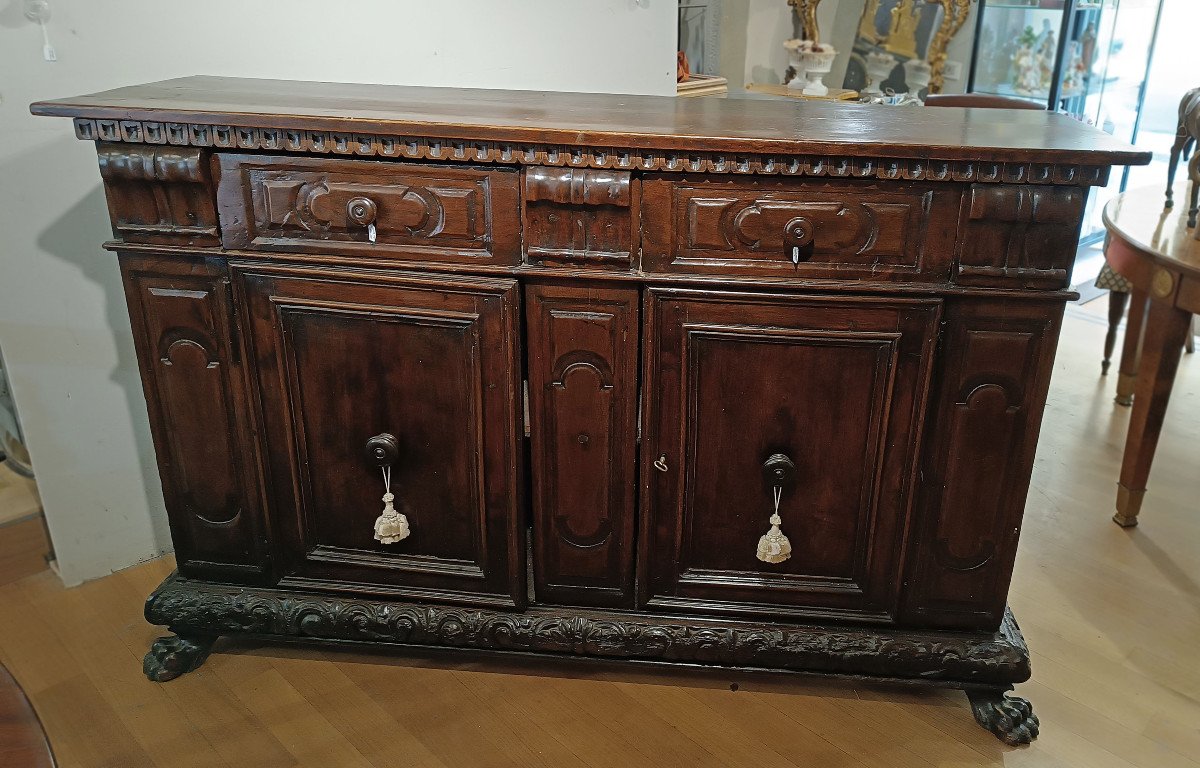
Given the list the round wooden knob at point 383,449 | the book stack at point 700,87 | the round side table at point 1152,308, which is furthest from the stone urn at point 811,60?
the round wooden knob at point 383,449

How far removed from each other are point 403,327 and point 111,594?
1074 millimetres

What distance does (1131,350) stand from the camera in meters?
3.10

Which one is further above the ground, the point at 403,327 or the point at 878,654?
the point at 403,327

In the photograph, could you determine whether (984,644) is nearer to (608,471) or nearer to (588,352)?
(608,471)

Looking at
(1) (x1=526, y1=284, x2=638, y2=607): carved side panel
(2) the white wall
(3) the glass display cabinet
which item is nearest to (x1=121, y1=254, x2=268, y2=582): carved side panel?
(2) the white wall

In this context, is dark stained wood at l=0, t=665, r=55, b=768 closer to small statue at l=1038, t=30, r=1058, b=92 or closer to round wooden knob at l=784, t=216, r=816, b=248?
round wooden knob at l=784, t=216, r=816, b=248

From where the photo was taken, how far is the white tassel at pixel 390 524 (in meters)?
1.82

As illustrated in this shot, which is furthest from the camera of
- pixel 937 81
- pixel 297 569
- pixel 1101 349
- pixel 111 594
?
pixel 937 81

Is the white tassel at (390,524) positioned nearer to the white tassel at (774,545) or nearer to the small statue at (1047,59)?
the white tassel at (774,545)

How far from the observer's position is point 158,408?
1.83 meters

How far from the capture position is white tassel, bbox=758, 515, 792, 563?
1.76 metres

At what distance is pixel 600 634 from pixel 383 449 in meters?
0.54

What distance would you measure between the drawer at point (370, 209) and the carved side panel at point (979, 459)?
790mm

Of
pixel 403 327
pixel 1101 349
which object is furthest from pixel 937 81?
pixel 403 327
